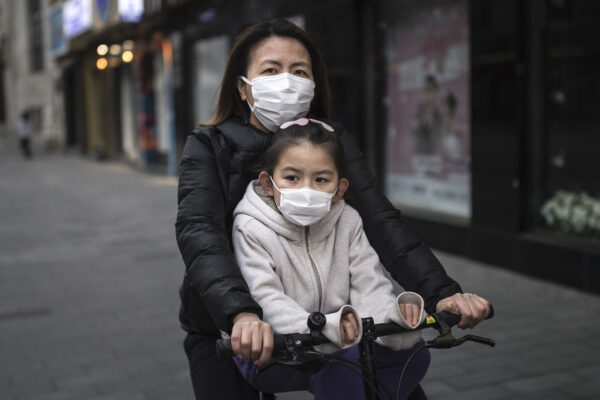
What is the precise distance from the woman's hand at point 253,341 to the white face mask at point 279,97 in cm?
84

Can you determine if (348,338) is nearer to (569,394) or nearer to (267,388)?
(267,388)

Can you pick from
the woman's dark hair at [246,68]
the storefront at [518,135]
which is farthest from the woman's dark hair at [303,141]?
the storefront at [518,135]

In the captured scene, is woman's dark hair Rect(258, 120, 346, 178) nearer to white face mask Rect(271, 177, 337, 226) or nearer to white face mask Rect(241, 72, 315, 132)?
white face mask Rect(271, 177, 337, 226)

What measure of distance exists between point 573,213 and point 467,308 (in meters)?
4.86

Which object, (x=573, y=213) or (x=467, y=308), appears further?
(x=573, y=213)

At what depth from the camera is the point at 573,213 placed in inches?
263

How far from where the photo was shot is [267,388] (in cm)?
224

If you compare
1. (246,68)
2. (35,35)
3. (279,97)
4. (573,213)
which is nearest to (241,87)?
(246,68)

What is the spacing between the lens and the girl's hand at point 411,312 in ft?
6.81

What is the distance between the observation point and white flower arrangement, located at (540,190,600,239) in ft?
21.3

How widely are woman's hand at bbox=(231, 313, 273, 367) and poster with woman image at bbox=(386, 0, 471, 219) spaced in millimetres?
6414

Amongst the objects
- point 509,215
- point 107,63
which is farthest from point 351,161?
point 107,63

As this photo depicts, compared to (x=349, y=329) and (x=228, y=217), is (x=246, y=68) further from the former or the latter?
(x=349, y=329)

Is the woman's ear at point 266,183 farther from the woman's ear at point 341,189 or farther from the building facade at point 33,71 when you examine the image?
the building facade at point 33,71
